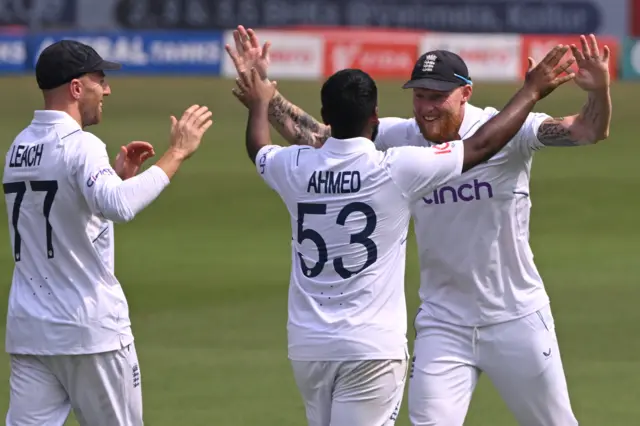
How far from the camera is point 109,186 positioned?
5.97 meters

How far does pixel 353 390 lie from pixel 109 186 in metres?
1.38

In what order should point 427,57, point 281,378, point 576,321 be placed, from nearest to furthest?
point 427,57 → point 281,378 → point 576,321

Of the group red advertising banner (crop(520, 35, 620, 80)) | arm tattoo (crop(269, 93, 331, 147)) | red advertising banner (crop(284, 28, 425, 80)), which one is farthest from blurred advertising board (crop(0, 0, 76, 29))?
arm tattoo (crop(269, 93, 331, 147))

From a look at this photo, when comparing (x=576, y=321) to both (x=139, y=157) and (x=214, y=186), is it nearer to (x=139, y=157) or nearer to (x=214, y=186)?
(x=139, y=157)

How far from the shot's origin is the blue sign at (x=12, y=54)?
35812 millimetres

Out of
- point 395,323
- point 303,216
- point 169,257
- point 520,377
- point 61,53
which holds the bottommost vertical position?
point 169,257

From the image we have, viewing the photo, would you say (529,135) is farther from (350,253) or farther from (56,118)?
(56,118)

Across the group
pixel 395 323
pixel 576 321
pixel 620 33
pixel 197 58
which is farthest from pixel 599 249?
pixel 620 33

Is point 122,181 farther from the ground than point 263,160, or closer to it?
closer to it

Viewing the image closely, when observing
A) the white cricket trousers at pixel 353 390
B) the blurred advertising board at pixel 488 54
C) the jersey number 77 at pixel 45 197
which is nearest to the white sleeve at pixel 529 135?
the white cricket trousers at pixel 353 390

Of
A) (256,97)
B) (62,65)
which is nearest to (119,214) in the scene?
(62,65)

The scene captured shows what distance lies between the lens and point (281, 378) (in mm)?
10336

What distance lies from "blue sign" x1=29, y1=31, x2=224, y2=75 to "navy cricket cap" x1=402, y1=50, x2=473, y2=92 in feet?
98.4

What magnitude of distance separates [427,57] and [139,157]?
58.7 inches
